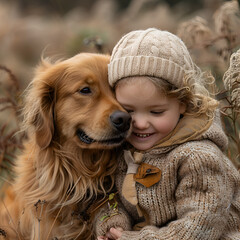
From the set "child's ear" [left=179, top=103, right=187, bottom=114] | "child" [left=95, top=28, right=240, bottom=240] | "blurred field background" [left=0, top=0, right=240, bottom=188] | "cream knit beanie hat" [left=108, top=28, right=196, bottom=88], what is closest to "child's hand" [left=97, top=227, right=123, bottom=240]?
"child" [left=95, top=28, right=240, bottom=240]

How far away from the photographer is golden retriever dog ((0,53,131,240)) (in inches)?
111

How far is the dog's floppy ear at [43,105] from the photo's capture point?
2.87 meters

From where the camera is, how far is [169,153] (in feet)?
8.20

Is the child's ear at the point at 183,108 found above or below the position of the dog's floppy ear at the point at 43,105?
above

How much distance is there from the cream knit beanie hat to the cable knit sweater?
369mm

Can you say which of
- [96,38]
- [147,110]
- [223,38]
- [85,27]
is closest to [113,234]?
[147,110]

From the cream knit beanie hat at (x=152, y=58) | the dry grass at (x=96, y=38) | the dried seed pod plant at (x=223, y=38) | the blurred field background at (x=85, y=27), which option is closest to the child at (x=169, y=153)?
the cream knit beanie hat at (x=152, y=58)

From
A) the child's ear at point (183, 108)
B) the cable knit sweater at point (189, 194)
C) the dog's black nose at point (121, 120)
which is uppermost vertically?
the child's ear at point (183, 108)

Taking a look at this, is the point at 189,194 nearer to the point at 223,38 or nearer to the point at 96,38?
the point at 223,38

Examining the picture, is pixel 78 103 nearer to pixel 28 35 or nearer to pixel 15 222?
pixel 15 222

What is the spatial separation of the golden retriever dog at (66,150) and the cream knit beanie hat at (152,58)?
0.31 m

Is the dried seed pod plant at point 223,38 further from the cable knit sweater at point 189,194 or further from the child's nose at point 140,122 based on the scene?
the child's nose at point 140,122

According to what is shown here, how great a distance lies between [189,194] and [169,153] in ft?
1.00

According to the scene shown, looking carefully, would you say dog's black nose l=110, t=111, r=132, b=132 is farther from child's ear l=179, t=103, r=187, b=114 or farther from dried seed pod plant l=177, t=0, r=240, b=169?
dried seed pod plant l=177, t=0, r=240, b=169
